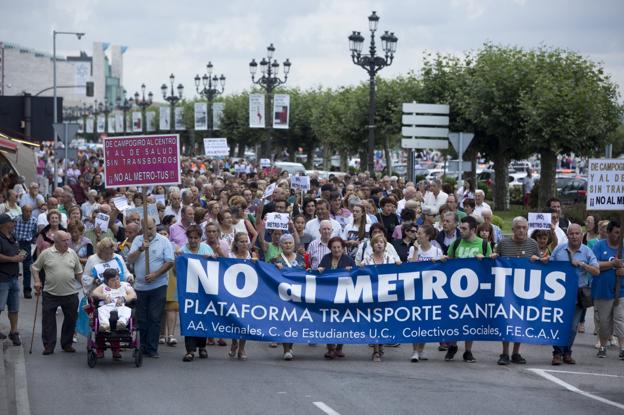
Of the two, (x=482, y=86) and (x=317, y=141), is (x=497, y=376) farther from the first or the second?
(x=317, y=141)

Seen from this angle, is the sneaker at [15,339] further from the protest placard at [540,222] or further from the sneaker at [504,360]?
the protest placard at [540,222]

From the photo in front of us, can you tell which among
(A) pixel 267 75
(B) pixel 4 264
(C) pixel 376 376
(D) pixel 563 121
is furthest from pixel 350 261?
(A) pixel 267 75

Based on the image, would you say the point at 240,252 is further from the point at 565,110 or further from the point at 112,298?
the point at 565,110

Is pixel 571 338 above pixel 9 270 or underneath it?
underneath

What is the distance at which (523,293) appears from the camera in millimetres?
12984

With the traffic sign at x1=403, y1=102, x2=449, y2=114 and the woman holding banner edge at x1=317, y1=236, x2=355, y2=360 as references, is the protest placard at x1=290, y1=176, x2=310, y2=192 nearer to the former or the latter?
the traffic sign at x1=403, y1=102, x2=449, y2=114

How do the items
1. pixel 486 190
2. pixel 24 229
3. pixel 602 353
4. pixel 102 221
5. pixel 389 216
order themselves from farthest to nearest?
pixel 486 190
pixel 24 229
pixel 389 216
pixel 102 221
pixel 602 353

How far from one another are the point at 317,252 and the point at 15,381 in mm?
4340

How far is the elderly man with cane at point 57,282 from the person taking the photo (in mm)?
13500

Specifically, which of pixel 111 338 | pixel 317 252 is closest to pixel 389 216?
pixel 317 252

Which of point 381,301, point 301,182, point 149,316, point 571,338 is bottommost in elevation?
point 571,338

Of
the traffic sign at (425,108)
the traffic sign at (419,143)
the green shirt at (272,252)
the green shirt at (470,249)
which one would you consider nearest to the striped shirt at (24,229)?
the green shirt at (272,252)

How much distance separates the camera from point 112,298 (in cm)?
1250

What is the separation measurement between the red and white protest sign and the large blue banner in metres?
1.71
